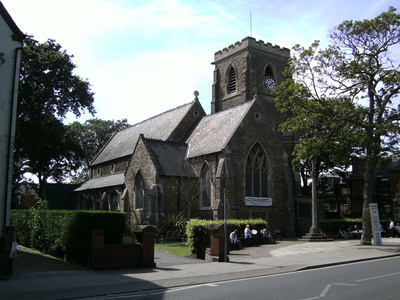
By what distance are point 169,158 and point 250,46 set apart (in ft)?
52.2

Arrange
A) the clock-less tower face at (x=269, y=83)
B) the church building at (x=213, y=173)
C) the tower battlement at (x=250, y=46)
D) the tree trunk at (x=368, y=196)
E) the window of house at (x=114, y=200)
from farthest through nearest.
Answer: the clock-less tower face at (x=269, y=83) → the tower battlement at (x=250, y=46) → the window of house at (x=114, y=200) → the church building at (x=213, y=173) → the tree trunk at (x=368, y=196)

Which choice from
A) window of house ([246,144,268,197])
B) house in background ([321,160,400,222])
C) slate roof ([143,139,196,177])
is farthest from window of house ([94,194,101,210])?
house in background ([321,160,400,222])

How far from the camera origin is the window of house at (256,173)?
1187 inches

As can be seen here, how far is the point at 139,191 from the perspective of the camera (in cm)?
3195

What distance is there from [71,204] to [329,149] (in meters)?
32.2

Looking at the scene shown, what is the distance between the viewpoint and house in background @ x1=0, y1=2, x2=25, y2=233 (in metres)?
15.0

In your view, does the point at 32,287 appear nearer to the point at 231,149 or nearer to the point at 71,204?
the point at 231,149

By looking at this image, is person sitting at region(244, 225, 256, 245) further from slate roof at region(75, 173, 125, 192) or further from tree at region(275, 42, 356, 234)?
slate roof at region(75, 173, 125, 192)

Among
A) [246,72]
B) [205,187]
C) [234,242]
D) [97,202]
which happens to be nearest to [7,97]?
[234,242]

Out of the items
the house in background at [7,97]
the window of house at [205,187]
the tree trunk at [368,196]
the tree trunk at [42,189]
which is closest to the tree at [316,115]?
the tree trunk at [368,196]

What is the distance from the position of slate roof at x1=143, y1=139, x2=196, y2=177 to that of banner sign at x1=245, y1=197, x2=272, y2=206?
476 cm

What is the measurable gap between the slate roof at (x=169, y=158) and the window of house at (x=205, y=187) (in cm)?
87

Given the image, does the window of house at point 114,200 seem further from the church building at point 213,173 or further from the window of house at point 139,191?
the window of house at point 139,191

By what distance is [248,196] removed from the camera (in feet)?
97.6
